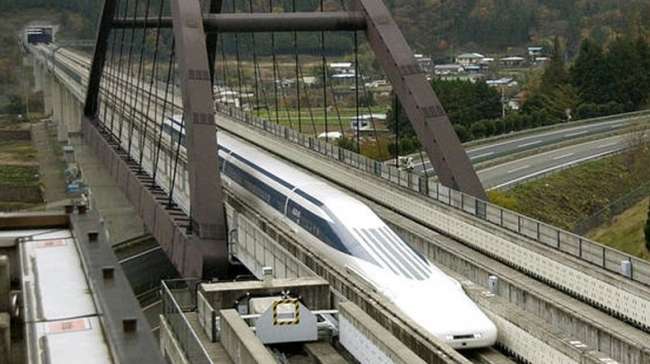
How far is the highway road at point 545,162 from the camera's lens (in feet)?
176

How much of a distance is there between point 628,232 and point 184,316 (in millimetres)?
24616

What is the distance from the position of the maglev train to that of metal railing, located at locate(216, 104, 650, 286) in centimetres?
272

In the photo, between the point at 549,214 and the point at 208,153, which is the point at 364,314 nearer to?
the point at 208,153

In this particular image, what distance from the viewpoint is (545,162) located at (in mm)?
58375

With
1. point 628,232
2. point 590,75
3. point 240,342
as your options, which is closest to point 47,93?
point 590,75

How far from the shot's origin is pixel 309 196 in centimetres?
2775

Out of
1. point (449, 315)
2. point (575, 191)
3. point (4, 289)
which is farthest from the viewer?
point (575, 191)

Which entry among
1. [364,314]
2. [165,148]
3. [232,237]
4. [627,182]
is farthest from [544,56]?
A: [364,314]

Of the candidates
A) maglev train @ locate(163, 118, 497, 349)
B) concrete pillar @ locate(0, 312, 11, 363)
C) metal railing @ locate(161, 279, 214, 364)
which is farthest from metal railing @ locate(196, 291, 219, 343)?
concrete pillar @ locate(0, 312, 11, 363)

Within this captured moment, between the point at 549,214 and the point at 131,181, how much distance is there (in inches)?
729

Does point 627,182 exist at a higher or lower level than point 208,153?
lower

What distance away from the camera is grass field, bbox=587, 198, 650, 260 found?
3912cm

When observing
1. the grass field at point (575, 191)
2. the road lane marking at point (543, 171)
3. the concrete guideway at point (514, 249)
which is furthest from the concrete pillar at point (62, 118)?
the concrete guideway at point (514, 249)

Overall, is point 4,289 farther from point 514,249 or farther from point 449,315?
point 514,249
